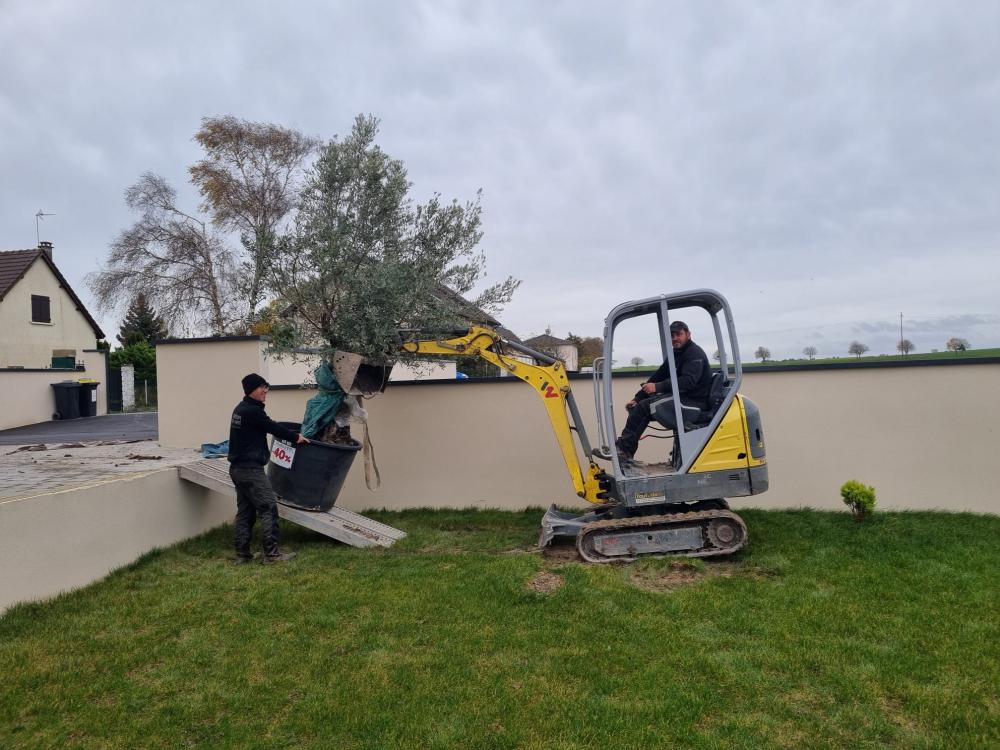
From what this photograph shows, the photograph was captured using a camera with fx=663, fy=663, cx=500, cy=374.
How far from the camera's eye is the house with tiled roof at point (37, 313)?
24.7 metres

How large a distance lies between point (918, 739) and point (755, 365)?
5.67 meters

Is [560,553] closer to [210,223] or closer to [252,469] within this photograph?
[252,469]

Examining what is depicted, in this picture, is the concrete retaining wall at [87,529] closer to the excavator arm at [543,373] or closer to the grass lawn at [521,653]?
the grass lawn at [521,653]

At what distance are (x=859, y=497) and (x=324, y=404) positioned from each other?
5.90 m

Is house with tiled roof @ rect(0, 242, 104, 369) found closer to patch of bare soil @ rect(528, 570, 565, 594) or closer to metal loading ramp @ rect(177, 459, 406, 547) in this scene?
metal loading ramp @ rect(177, 459, 406, 547)

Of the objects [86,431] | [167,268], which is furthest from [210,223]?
[86,431]

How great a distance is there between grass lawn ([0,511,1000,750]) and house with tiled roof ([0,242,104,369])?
23.9 metres

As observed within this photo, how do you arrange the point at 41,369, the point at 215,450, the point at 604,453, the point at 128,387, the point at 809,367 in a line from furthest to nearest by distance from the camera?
the point at 128,387
the point at 41,369
the point at 215,450
the point at 809,367
the point at 604,453

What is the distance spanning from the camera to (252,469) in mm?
6328

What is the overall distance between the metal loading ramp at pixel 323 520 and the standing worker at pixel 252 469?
47 cm

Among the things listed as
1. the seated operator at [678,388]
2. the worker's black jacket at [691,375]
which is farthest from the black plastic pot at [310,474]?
the worker's black jacket at [691,375]

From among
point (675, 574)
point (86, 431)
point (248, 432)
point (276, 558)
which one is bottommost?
point (675, 574)

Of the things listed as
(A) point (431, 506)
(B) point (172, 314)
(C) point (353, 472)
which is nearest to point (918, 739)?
(A) point (431, 506)

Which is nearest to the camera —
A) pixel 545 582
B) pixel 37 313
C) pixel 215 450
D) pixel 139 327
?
pixel 545 582
